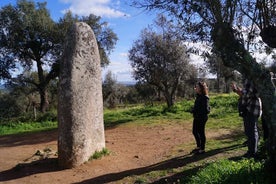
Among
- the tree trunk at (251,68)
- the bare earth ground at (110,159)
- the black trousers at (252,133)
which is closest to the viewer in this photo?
the tree trunk at (251,68)

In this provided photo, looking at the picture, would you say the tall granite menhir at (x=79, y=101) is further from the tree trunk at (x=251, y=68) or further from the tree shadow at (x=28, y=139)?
the tree shadow at (x=28, y=139)

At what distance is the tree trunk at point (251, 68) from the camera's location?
20.0 ft

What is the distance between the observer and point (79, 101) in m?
Result: 9.78

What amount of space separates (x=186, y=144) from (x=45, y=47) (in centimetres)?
1709

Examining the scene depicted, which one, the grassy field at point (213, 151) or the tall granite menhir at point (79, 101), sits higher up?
the tall granite menhir at point (79, 101)

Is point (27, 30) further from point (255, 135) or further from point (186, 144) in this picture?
point (255, 135)

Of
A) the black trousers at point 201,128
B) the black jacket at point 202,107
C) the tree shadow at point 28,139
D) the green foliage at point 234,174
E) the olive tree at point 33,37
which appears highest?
the olive tree at point 33,37

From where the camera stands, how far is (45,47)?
1019 inches

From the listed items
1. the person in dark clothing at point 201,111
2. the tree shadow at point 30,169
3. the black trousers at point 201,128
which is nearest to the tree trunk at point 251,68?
the person in dark clothing at point 201,111

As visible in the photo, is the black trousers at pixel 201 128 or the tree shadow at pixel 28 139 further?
the tree shadow at pixel 28 139

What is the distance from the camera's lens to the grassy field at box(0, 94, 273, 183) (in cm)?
634

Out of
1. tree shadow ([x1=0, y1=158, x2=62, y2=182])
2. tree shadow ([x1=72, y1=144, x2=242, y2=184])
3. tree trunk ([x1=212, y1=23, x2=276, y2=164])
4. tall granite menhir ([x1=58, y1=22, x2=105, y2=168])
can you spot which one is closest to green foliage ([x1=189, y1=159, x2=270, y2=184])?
tree trunk ([x1=212, y1=23, x2=276, y2=164])

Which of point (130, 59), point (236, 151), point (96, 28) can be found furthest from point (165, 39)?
point (236, 151)

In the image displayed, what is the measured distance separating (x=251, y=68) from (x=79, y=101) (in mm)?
4980
